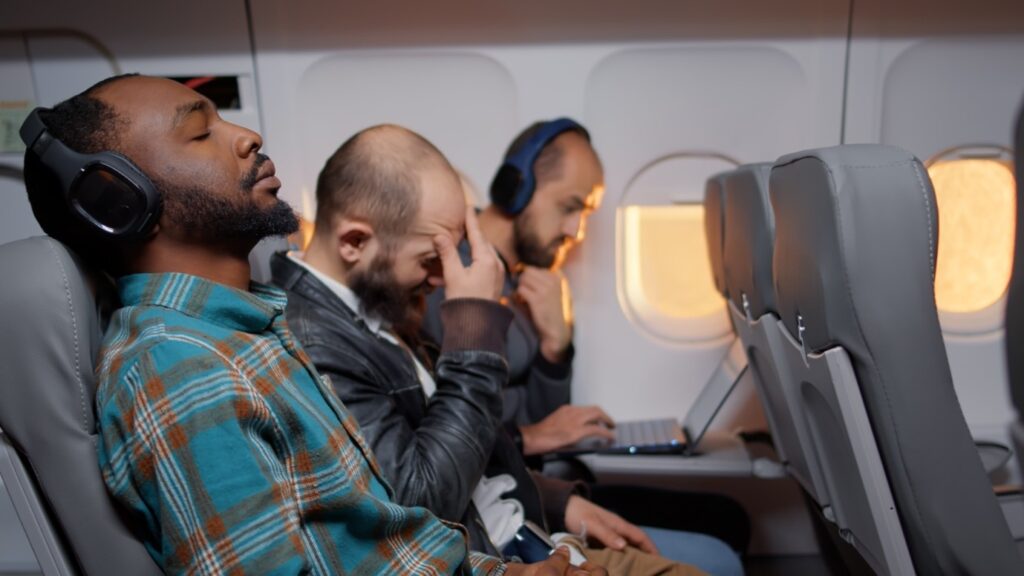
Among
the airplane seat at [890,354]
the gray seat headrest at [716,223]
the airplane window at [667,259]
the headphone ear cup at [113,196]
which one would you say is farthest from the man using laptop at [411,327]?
the airplane window at [667,259]

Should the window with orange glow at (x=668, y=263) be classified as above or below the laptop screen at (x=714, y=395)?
above

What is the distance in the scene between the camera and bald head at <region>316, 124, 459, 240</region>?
153 centimetres

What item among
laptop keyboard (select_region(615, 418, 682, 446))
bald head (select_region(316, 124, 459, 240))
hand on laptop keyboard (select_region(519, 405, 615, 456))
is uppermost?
bald head (select_region(316, 124, 459, 240))

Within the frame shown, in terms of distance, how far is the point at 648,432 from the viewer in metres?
2.35

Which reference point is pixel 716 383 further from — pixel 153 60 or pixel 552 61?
pixel 153 60

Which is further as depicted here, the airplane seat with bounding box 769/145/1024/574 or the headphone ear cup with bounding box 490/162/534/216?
the headphone ear cup with bounding box 490/162/534/216

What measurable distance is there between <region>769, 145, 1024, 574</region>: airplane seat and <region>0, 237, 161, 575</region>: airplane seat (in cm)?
100

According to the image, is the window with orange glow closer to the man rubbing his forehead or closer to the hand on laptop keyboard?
the hand on laptop keyboard

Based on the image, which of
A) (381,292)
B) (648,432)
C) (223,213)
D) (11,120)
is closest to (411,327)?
(381,292)

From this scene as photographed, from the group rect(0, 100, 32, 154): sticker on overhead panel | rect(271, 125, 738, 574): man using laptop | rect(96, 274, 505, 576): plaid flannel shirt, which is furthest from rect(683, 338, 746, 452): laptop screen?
rect(0, 100, 32, 154): sticker on overhead panel

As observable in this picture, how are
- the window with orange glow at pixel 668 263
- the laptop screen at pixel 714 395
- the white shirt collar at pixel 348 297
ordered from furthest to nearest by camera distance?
the window with orange glow at pixel 668 263 < the laptop screen at pixel 714 395 < the white shirt collar at pixel 348 297

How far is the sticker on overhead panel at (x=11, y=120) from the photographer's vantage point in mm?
2180

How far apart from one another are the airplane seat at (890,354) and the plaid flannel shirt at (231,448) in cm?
66

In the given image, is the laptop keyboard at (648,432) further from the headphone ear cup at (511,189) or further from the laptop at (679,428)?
the headphone ear cup at (511,189)
